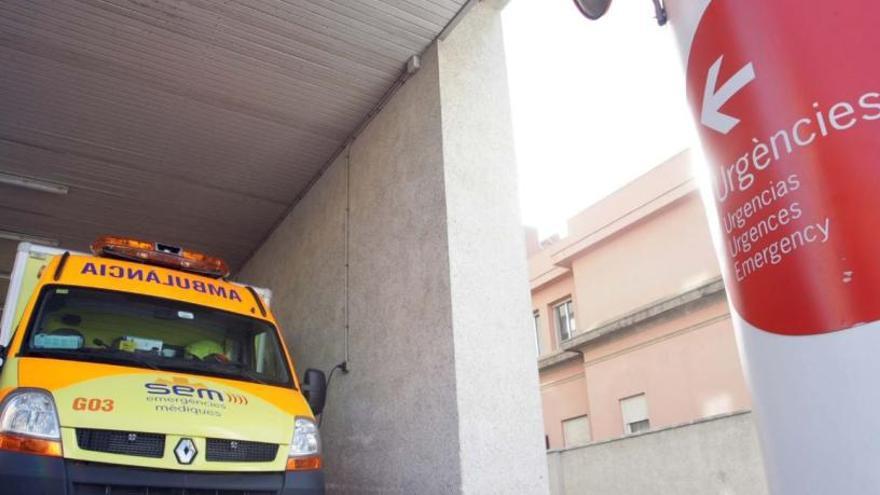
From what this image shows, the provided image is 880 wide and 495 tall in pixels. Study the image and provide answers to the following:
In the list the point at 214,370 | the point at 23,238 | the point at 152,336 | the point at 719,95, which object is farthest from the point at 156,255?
the point at 23,238

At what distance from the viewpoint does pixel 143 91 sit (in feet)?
24.3

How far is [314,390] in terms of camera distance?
5.72 m

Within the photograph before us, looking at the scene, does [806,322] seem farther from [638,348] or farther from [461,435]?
[638,348]

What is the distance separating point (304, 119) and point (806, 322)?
672cm

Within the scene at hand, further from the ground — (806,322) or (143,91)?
(143,91)

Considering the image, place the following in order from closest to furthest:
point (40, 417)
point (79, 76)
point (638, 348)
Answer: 1. point (40, 417)
2. point (79, 76)
3. point (638, 348)

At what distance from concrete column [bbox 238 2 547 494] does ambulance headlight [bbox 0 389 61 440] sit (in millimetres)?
2597

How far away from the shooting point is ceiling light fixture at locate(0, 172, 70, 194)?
8.95 metres

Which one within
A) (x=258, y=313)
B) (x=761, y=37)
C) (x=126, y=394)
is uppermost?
(x=258, y=313)

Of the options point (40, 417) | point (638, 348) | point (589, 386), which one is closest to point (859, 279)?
point (40, 417)

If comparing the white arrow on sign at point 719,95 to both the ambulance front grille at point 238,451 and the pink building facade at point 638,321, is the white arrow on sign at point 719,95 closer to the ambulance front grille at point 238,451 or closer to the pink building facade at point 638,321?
the ambulance front grille at point 238,451

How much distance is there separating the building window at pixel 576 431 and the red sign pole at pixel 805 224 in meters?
20.8

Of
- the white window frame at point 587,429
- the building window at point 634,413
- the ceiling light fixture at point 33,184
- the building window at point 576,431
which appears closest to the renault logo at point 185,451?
the ceiling light fixture at point 33,184

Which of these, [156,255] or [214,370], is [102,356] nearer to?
[214,370]
